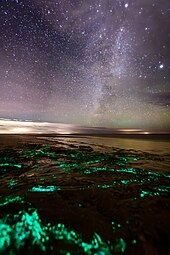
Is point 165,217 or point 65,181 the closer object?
point 165,217

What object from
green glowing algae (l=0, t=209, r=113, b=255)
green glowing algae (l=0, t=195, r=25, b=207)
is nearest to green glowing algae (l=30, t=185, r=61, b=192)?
green glowing algae (l=0, t=195, r=25, b=207)

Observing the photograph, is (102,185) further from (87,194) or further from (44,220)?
(44,220)

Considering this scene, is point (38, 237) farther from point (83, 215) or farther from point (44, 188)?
point (44, 188)

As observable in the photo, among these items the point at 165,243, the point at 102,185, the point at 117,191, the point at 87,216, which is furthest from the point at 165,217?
the point at 102,185

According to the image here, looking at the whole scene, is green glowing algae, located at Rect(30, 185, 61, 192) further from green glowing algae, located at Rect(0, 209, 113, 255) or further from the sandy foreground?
green glowing algae, located at Rect(0, 209, 113, 255)

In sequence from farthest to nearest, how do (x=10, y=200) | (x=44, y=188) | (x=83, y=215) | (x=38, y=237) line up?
(x=44, y=188) < (x=10, y=200) < (x=83, y=215) < (x=38, y=237)

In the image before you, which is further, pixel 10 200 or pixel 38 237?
pixel 10 200

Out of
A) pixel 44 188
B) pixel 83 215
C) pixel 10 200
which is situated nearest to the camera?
pixel 83 215

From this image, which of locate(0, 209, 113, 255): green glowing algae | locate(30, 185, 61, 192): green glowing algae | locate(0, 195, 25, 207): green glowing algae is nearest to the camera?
locate(0, 209, 113, 255): green glowing algae

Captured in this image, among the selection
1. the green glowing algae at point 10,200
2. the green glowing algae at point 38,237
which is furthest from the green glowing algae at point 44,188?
the green glowing algae at point 38,237

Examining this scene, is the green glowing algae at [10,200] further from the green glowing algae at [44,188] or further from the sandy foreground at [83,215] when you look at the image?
the green glowing algae at [44,188]

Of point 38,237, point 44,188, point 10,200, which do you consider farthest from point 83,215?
point 10,200
